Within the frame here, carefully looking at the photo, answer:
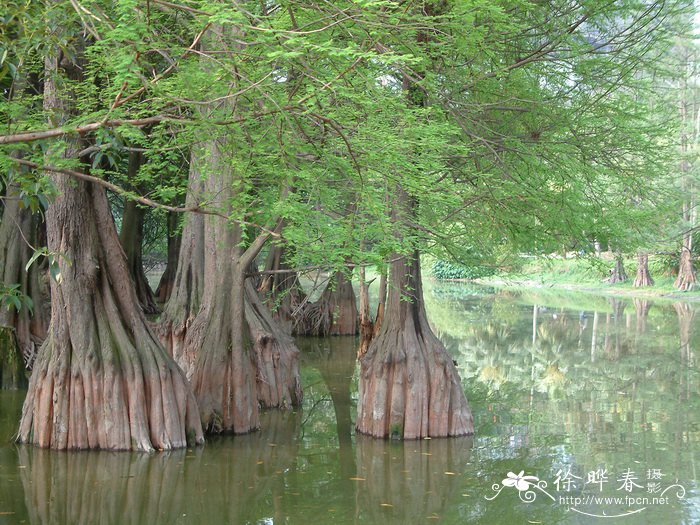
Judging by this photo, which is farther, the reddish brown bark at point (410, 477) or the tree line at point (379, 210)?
the reddish brown bark at point (410, 477)

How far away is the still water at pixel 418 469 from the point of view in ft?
23.9

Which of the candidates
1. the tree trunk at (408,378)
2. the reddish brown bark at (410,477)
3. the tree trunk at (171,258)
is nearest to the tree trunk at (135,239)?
the tree trunk at (171,258)

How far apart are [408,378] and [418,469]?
1.32m

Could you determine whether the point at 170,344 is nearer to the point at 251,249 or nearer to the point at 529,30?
the point at 251,249

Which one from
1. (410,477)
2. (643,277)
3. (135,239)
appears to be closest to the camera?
(410,477)

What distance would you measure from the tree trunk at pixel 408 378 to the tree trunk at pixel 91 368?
2.20 metres

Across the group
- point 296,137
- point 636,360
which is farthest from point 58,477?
point 636,360

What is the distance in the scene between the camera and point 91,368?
8.80m

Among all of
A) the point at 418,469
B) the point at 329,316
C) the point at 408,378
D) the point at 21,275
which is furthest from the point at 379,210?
the point at 329,316

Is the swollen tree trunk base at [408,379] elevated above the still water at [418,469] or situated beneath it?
elevated above

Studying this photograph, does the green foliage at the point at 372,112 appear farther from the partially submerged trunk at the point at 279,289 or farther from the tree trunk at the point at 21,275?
the partially submerged trunk at the point at 279,289

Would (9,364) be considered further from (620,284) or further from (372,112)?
(620,284)

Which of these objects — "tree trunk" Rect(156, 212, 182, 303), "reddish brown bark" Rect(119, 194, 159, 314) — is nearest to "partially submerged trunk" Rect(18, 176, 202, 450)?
"reddish brown bark" Rect(119, 194, 159, 314)

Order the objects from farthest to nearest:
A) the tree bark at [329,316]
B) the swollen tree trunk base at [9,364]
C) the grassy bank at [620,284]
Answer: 1. the grassy bank at [620,284]
2. the tree bark at [329,316]
3. the swollen tree trunk base at [9,364]
